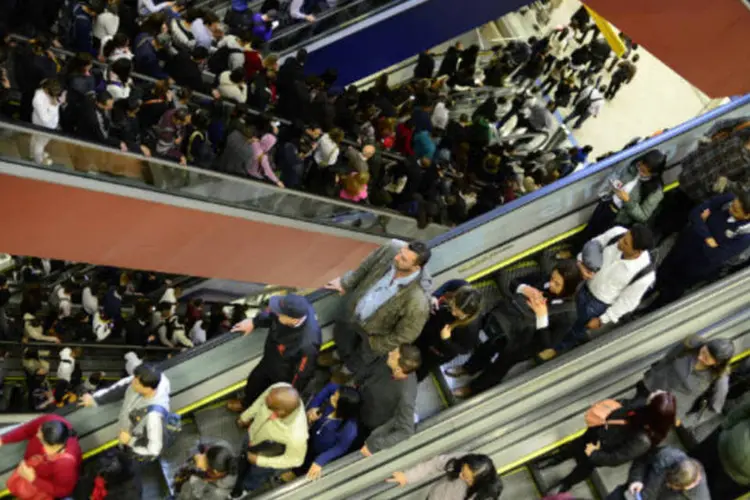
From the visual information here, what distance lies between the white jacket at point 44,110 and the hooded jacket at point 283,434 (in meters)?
3.73

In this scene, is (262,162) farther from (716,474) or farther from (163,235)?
(716,474)

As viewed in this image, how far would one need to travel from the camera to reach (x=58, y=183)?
7.14 m

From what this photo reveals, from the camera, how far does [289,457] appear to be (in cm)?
477

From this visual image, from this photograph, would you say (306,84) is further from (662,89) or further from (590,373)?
(662,89)

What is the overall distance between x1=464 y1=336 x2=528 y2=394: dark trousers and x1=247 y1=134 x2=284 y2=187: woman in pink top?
3.45 meters

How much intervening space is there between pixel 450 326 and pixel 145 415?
2.00 m

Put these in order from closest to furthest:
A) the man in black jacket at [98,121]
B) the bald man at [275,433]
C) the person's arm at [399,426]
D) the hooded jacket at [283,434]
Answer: the bald man at [275,433]
the hooded jacket at [283,434]
the person's arm at [399,426]
the man in black jacket at [98,121]

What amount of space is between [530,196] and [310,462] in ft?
9.59

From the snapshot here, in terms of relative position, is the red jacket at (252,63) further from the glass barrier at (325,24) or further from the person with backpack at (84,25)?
the person with backpack at (84,25)

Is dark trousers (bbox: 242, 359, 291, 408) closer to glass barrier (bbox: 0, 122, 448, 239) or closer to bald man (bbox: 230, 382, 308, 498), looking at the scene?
bald man (bbox: 230, 382, 308, 498)

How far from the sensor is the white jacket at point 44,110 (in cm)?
688

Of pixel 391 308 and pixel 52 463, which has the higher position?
pixel 391 308

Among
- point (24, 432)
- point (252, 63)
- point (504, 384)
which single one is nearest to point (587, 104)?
point (252, 63)

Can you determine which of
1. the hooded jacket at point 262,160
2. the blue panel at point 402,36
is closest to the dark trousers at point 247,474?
the hooded jacket at point 262,160
